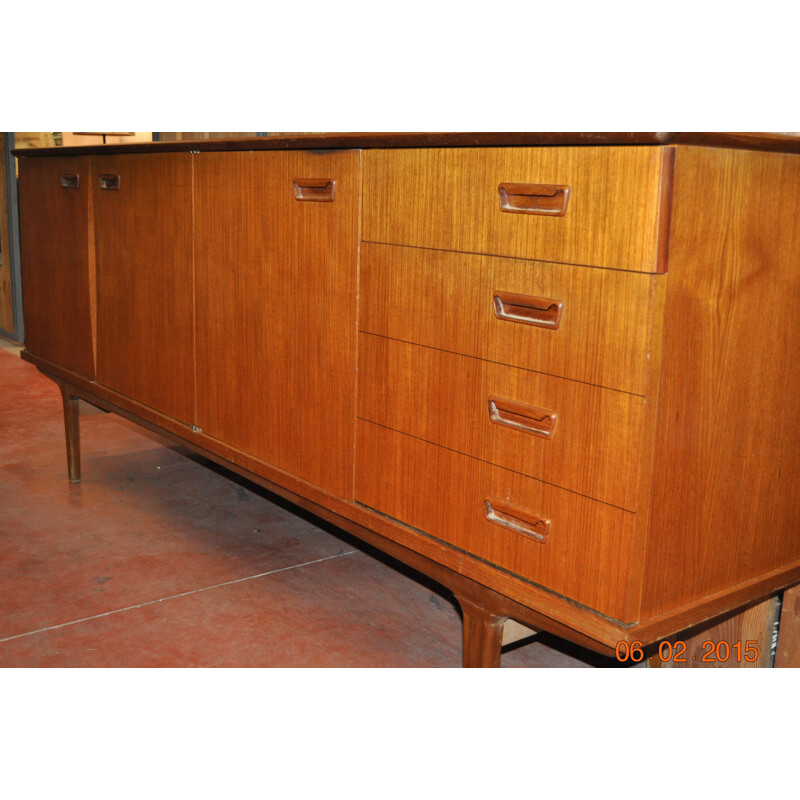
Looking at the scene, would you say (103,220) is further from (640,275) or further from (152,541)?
(640,275)

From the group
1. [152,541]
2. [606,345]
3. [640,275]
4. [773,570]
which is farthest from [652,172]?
[152,541]

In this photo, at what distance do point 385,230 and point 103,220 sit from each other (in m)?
1.23

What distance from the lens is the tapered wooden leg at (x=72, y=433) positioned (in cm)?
293

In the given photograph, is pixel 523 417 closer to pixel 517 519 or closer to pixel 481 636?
pixel 517 519

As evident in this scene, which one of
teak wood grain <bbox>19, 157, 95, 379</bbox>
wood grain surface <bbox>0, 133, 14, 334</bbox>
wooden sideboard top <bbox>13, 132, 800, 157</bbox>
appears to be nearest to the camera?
wooden sideboard top <bbox>13, 132, 800, 157</bbox>

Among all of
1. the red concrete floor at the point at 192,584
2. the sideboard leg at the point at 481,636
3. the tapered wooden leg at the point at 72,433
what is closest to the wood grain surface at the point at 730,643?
the red concrete floor at the point at 192,584

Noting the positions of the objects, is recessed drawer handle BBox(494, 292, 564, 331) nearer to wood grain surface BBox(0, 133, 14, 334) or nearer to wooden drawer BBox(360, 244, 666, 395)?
wooden drawer BBox(360, 244, 666, 395)

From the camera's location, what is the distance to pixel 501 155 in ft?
4.37

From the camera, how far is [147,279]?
234 cm

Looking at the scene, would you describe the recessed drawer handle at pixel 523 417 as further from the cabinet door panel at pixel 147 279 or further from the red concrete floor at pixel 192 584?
the cabinet door panel at pixel 147 279

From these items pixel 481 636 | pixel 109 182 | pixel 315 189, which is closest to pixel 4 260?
pixel 109 182

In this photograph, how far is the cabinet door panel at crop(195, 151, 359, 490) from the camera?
1711 millimetres

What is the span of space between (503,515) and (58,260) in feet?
6.17

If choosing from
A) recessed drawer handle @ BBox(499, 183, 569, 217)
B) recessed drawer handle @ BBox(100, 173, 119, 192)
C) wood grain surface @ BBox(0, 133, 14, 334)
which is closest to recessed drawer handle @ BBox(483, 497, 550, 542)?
recessed drawer handle @ BBox(499, 183, 569, 217)
